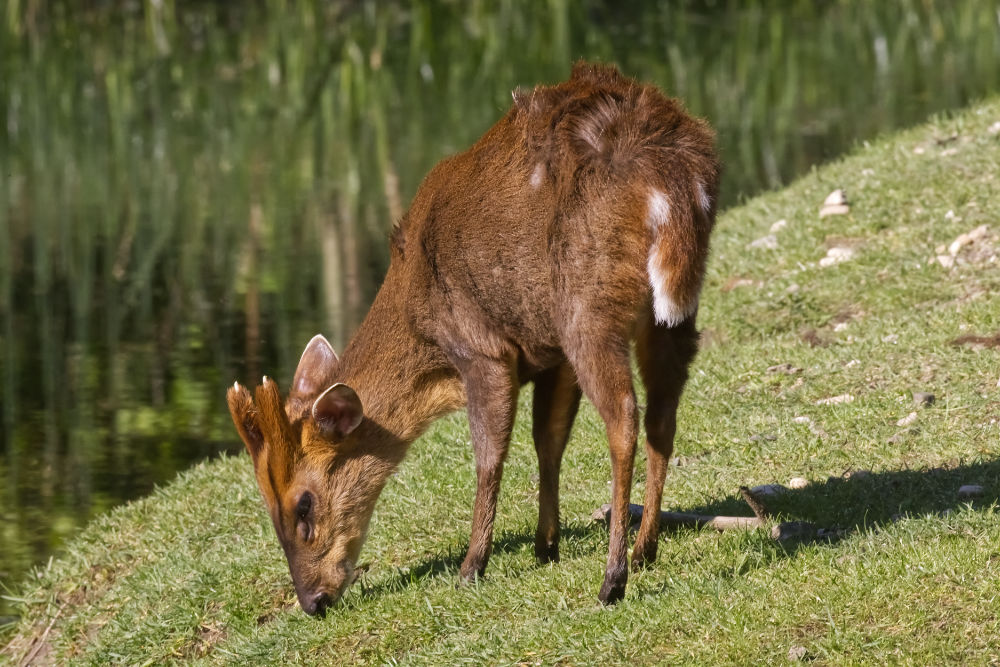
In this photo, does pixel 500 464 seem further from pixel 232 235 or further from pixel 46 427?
pixel 232 235

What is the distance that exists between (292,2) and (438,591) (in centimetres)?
2110

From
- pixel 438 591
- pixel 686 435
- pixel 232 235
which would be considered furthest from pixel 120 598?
pixel 232 235

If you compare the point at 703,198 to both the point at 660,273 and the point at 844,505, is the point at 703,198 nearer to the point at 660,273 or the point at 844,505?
the point at 660,273

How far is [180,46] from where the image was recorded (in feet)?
77.6

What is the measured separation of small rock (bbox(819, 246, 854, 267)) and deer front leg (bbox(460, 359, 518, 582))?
4378 millimetres

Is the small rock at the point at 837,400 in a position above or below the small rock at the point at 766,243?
above

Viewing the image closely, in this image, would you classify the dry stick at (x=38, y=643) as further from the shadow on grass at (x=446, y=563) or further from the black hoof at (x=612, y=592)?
the black hoof at (x=612, y=592)

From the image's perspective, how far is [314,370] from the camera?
20.9 ft

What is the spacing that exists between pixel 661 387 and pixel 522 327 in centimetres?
61

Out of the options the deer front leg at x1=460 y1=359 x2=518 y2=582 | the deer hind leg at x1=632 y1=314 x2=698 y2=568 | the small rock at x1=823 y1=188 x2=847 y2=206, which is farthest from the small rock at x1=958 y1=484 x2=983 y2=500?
the small rock at x1=823 y1=188 x2=847 y2=206

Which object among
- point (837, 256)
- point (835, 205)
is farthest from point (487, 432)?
point (835, 205)

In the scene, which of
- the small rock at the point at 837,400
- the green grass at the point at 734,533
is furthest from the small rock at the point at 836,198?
the small rock at the point at 837,400

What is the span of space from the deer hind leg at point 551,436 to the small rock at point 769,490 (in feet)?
3.06

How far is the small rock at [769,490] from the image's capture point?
655 centimetres
